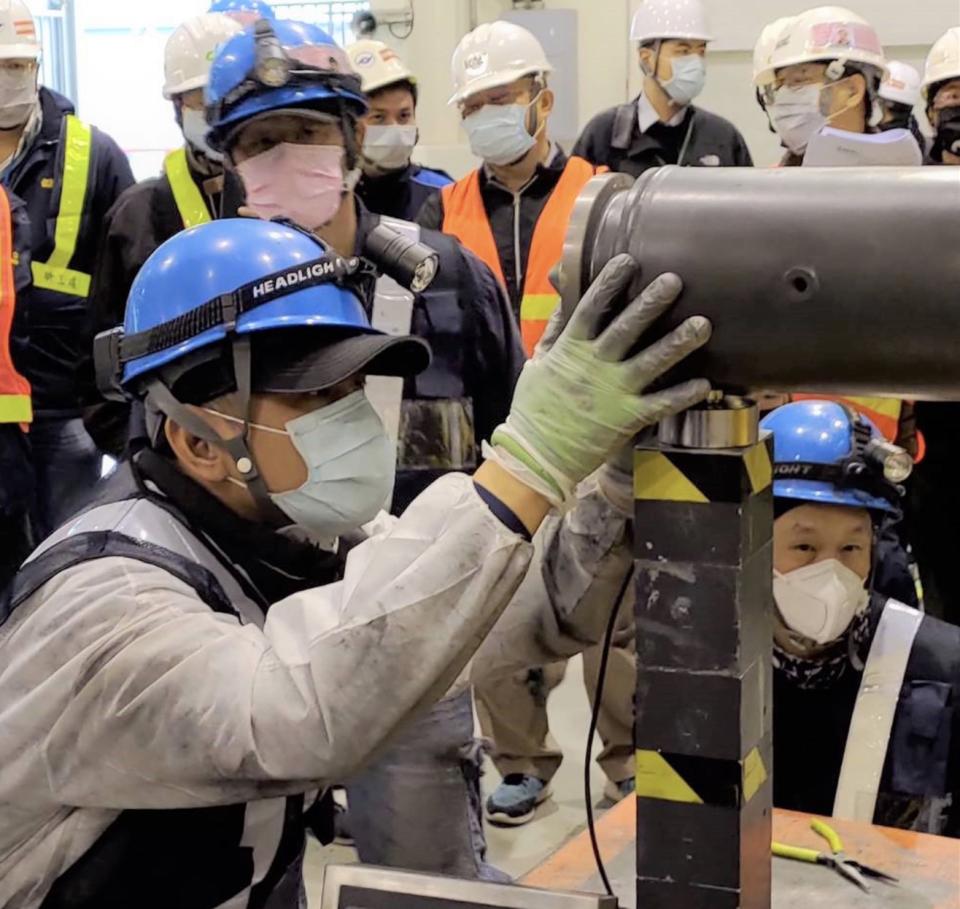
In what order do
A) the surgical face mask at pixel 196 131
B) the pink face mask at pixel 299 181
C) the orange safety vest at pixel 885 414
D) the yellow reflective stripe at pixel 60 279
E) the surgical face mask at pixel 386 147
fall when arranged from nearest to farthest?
the pink face mask at pixel 299 181
the surgical face mask at pixel 196 131
the orange safety vest at pixel 885 414
the yellow reflective stripe at pixel 60 279
the surgical face mask at pixel 386 147

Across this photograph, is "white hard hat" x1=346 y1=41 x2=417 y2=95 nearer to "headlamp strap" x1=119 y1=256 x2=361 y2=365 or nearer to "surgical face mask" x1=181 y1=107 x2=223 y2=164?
"surgical face mask" x1=181 y1=107 x2=223 y2=164

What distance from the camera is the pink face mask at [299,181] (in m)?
2.30

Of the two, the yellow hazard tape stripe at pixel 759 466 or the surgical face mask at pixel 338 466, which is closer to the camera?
the yellow hazard tape stripe at pixel 759 466

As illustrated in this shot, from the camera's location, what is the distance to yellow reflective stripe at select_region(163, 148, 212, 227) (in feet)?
9.20

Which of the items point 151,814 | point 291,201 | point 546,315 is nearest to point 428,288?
point 291,201

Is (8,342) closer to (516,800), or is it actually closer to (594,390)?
(516,800)

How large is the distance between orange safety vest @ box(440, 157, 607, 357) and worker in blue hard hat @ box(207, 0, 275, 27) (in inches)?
24.3

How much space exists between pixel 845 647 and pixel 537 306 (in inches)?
56.3

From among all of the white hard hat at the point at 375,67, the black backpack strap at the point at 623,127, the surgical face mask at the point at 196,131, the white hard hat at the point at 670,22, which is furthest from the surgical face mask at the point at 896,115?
the surgical face mask at the point at 196,131

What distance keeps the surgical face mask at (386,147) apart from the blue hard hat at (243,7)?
1.99ft

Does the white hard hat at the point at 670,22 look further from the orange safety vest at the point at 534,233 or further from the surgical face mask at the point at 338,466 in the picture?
the surgical face mask at the point at 338,466

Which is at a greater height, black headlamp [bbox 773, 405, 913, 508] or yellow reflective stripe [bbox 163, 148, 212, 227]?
yellow reflective stripe [bbox 163, 148, 212, 227]

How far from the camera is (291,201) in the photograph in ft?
7.55

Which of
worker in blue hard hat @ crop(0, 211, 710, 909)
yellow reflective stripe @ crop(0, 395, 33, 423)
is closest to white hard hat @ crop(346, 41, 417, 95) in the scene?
yellow reflective stripe @ crop(0, 395, 33, 423)
